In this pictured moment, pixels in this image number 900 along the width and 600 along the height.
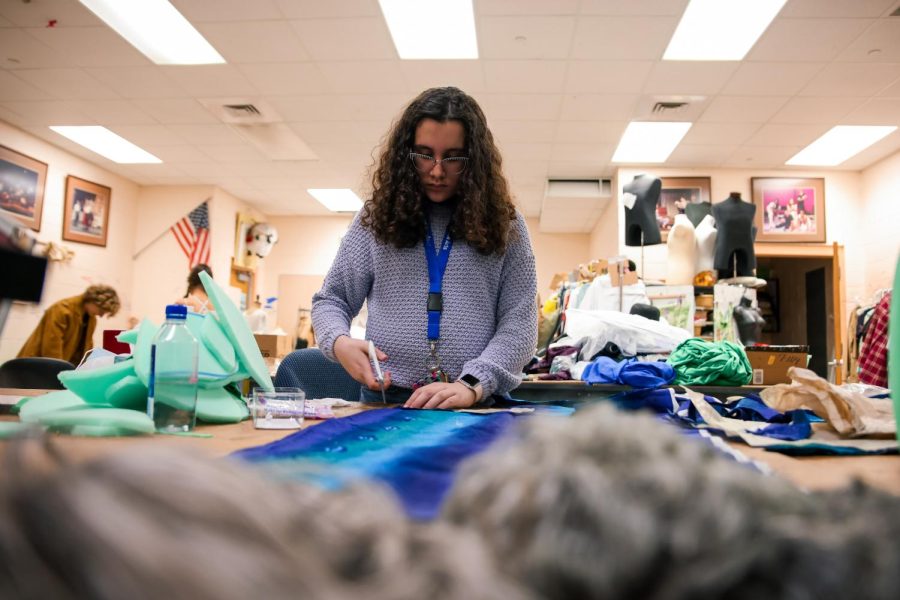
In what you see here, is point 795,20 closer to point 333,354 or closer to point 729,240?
point 729,240

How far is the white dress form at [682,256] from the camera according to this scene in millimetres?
5410

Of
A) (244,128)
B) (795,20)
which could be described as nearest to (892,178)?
(795,20)

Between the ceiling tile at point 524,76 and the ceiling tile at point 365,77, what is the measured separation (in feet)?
2.71

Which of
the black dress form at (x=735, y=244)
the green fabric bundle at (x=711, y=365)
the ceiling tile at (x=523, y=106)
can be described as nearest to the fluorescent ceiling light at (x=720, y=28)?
the ceiling tile at (x=523, y=106)

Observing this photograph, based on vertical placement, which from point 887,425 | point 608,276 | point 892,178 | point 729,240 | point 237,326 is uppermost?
point 892,178

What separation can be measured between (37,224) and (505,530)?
8.51 metres

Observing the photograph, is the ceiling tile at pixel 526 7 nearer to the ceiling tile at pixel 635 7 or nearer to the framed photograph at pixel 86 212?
the ceiling tile at pixel 635 7

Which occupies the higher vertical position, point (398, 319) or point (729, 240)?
point (729, 240)

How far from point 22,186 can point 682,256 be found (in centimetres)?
711

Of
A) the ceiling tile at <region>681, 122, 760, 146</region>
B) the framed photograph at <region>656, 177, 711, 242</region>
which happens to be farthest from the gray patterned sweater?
the framed photograph at <region>656, 177, 711, 242</region>

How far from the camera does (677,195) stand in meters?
7.77

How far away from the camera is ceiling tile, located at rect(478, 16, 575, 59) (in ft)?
15.3

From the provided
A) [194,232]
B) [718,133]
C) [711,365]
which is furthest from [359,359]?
[194,232]

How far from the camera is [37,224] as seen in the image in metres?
7.21
